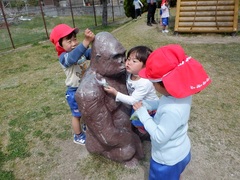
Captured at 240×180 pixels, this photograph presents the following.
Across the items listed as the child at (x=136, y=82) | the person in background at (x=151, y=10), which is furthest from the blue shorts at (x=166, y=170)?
the person in background at (x=151, y=10)

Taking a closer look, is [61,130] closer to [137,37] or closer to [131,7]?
[137,37]

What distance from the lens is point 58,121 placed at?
3662 millimetres

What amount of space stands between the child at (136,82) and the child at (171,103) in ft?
1.47

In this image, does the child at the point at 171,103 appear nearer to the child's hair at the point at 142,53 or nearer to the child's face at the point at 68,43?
the child's hair at the point at 142,53

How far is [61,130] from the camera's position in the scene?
343 centimetres

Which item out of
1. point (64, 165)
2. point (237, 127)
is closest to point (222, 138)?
point (237, 127)

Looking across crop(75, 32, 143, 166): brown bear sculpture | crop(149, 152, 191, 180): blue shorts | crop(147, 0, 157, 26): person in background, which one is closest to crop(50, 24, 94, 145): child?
crop(75, 32, 143, 166): brown bear sculpture

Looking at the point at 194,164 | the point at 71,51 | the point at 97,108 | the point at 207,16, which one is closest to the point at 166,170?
the point at 97,108

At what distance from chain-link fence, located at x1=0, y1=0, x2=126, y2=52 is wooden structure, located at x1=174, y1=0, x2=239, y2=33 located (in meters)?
4.63

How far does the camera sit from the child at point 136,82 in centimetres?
205

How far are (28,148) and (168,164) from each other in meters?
2.14

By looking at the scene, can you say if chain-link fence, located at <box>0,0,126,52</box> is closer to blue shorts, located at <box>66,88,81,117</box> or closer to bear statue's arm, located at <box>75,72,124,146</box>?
blue shorts, located at <box>66,88,81,117</box>

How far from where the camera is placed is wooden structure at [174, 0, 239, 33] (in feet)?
25.4

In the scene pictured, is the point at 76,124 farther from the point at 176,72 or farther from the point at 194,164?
the point at 176,72
